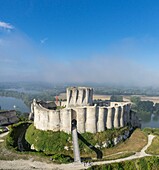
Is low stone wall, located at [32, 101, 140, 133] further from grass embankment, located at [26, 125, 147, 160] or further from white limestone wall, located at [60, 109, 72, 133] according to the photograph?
grass embankment, located at [26, 125, 147, 160]

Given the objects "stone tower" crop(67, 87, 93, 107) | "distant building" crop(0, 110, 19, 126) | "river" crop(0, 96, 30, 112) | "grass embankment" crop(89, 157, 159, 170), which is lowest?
"river" crop(0, 96, 30, 112)

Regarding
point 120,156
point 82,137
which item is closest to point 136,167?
point 120,156

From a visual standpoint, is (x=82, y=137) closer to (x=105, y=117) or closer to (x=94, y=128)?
(x=94, y=128)

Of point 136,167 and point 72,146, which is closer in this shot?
point 136,167

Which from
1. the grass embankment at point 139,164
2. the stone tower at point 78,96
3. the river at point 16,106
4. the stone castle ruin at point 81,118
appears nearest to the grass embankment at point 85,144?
the stone castle ruin at point 81,118

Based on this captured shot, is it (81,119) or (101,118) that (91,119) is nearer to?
(81,119)

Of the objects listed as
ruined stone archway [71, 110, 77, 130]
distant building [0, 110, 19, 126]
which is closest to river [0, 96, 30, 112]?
distant building [0, 110, 19, 126]
